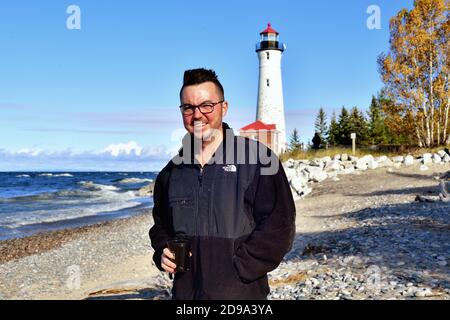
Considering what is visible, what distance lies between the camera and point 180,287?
10.3 feet

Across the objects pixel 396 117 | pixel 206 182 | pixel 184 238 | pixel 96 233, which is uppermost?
Answer: pixel 396 117

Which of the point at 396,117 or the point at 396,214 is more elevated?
the point at 396,117

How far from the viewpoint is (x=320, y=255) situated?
Result: 975 cm

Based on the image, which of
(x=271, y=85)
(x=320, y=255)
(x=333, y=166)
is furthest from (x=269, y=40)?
(x=320, y=255)

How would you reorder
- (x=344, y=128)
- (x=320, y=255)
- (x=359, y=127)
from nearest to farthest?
(x=320, y=255) < (x=359, y=127) < (x=344, y=128)

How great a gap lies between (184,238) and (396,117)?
32381mm

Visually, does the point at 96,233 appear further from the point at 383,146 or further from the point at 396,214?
the point at 383,146

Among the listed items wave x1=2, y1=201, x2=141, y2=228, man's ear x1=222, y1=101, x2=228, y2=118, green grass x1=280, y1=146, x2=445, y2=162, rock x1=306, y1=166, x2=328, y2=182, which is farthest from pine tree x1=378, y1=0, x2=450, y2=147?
man's ear x1=222, y1=101, x2=228, y2=118

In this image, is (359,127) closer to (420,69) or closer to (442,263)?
(420,69)

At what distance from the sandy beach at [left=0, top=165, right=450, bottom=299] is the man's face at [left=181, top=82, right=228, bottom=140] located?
15.4 ft

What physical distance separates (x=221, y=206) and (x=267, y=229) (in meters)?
0.31

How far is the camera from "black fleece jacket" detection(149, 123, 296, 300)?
290cm

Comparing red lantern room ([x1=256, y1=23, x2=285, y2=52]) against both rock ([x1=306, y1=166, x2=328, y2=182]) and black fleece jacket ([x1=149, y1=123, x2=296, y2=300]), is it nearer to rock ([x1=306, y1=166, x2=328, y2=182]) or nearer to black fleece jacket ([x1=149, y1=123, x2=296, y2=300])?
rock ([x1=306, y1=166, x2=328, y2=182])
